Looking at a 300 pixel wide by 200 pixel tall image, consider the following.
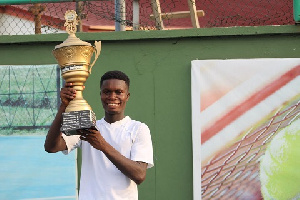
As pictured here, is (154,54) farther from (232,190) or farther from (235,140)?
(232,190)

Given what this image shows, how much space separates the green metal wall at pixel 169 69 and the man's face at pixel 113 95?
2214 mm

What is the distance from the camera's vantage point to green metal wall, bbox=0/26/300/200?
5887 millimetres

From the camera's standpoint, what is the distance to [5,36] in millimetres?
6129

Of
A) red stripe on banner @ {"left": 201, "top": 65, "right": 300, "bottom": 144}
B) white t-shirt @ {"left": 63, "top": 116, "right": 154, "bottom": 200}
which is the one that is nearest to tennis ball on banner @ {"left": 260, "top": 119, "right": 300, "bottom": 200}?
red stripe on banner @ {"left": 201, "top": 65, "right": 300, "bottom": 144}

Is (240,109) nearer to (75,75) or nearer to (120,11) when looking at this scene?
(120,11)

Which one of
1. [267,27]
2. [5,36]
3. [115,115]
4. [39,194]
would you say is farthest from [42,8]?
[115,115]

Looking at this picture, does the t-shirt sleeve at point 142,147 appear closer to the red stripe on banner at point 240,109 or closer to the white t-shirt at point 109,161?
the white t-shirt at point 109,161

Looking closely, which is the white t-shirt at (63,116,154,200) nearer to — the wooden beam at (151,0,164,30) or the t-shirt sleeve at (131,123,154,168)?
the t-shirt sleeve at (131,123,154,168)

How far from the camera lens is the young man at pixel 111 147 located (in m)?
3.51

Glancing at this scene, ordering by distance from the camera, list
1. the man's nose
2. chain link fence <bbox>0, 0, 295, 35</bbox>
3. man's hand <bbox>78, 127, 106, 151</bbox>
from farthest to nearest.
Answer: chain link fence <bbox>0, 0, 295, 35</bbox>, the man's nose, man's hand <bbox>78, 127, 106, 151</bbox>

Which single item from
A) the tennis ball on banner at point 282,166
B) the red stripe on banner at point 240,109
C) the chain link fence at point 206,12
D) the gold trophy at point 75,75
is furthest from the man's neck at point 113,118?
the chain link fence at point 206,12

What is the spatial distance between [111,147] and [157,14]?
3.46 metres

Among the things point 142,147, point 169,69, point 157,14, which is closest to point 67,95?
point 142,147

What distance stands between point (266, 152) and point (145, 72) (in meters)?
1.45
